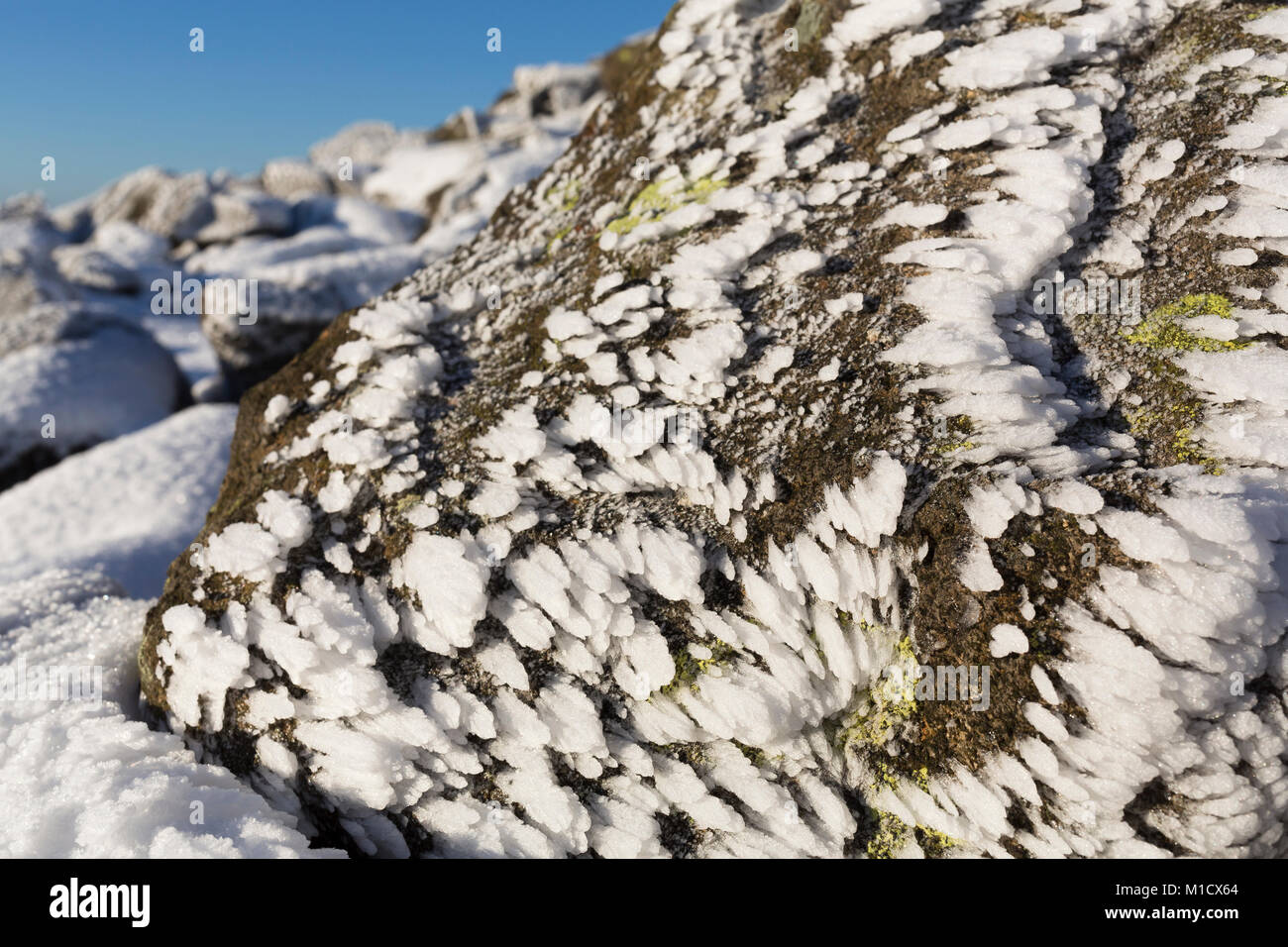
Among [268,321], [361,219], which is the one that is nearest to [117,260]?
[361,219]

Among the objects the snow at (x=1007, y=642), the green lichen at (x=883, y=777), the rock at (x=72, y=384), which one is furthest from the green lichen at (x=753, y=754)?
the rock at (x=72, y=384)

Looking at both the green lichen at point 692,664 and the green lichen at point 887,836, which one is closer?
the green lichen at point 887,836

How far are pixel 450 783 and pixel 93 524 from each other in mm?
4272

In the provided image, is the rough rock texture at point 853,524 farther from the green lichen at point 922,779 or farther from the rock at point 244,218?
the rock at point 244,218

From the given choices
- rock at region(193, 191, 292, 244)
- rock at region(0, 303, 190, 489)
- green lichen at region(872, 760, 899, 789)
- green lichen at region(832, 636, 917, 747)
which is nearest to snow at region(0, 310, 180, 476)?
rock at region(0, 303, 190, 489)

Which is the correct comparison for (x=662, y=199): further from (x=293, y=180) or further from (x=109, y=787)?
(x=293, y=180)

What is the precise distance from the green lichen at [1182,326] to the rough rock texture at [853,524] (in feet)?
0.04

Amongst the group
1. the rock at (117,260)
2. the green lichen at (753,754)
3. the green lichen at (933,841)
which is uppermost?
the rock at (117,260)

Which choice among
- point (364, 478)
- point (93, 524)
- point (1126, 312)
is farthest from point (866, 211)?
point (93, 524)

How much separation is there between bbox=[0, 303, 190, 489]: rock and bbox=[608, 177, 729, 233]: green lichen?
6950mm

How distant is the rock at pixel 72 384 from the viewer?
301 inches

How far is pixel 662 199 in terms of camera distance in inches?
141

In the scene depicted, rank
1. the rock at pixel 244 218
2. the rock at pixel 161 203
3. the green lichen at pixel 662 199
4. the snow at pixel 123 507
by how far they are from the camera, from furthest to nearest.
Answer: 1. the rock at pixel 161 203
2. the rock at pixel 244 218
3. the snow at pixel 123 507
4. the green lichen at pixel 662 199

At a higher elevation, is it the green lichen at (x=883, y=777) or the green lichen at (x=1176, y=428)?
the green lichen at (x=1176, y=428)
